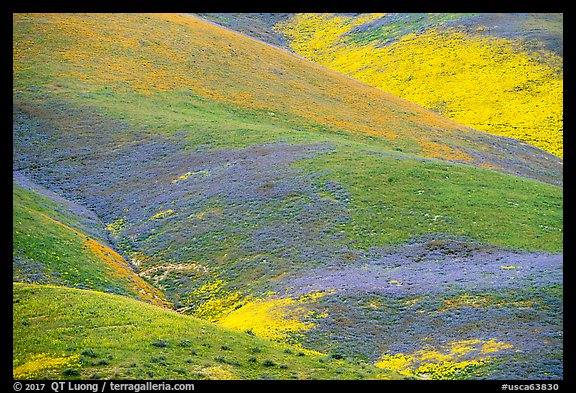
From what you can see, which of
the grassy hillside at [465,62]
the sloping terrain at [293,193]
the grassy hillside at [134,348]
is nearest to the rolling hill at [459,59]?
the grassy hillside at [465,62]

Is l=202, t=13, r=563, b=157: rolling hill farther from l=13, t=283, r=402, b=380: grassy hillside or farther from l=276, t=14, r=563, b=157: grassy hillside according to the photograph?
l=13, t=283, r=402, b=380: grassy hillside

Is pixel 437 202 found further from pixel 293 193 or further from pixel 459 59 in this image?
pixel 459 59

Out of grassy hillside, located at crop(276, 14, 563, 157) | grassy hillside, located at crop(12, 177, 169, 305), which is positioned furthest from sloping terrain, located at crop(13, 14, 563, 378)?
grassy hillside, located at crop(276, 14, 563, 157)

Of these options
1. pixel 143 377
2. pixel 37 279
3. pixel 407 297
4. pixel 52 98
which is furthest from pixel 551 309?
pixel 52 98

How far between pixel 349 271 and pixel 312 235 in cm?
521

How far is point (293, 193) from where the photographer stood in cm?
4622

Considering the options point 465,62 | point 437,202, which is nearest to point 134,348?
point 437,202

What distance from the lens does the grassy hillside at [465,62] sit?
3255 inches

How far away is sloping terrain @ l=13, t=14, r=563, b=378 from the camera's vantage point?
29.5 m

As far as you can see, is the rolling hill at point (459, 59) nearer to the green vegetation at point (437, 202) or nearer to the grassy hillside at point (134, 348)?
the green vegetation at point (437, 202)

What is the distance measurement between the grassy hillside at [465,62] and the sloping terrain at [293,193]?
10858 mm

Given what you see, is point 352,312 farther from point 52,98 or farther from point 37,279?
point 52,98

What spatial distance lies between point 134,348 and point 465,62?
8327 cm

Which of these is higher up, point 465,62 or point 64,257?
point 64,257
